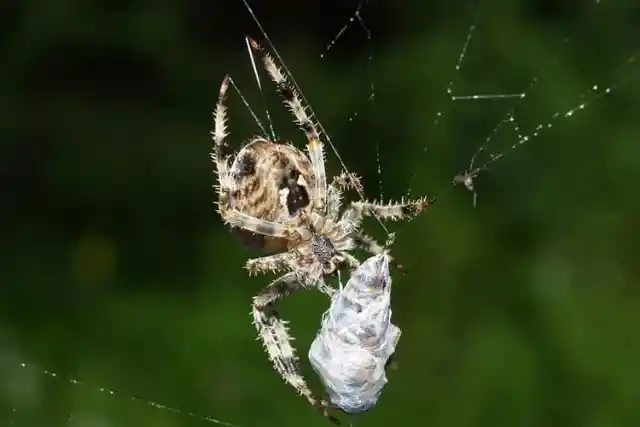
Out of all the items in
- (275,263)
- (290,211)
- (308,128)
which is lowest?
(275,263)

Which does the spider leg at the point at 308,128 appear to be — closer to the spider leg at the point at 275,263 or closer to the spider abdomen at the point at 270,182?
the spider abdomen at the point at 270,182

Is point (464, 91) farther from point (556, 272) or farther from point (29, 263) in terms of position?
point (29, 263)

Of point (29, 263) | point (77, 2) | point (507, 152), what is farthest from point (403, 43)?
point (29, 263)

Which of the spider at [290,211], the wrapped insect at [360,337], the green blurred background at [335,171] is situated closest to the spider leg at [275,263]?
Result: the spider at [290,211]

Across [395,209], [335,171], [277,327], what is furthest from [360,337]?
[335,171]

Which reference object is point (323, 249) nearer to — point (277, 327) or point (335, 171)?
point (277, 327)
